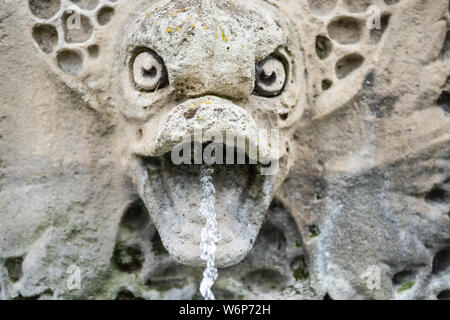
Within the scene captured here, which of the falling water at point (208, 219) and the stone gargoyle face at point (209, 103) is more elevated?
the stone gargoyle face at point (209, 103)

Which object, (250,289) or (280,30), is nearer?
(280,30)

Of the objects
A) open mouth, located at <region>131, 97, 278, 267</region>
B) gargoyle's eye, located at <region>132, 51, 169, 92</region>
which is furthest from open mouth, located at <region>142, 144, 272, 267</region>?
gargoyle's eye, located at <region>132, 51, 169, 92</region>

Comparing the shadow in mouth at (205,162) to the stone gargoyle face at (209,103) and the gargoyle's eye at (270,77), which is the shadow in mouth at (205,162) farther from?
the gargoyle's eye at (270,77)

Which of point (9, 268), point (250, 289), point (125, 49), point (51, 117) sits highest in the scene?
point (125, 49)

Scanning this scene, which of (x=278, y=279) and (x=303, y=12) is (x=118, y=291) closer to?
(x=278, y=279)

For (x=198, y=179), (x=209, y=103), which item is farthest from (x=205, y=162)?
(x=209, y=103)

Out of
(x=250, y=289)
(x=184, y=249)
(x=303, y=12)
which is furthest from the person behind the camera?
(x=250, y=289)

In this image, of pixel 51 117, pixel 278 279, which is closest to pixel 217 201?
pixel 278 279

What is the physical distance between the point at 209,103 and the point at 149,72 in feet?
0.57

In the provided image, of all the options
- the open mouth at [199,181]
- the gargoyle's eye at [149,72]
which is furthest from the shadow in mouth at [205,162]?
the gargoyle's eye at [149,72]

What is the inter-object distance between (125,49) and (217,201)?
1.16 ft

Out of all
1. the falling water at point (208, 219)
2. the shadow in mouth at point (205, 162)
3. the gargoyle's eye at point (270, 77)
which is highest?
the gargoyle's eye at point (270, 77)

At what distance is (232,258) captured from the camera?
1109mm

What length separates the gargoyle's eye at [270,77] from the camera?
3.77ft
